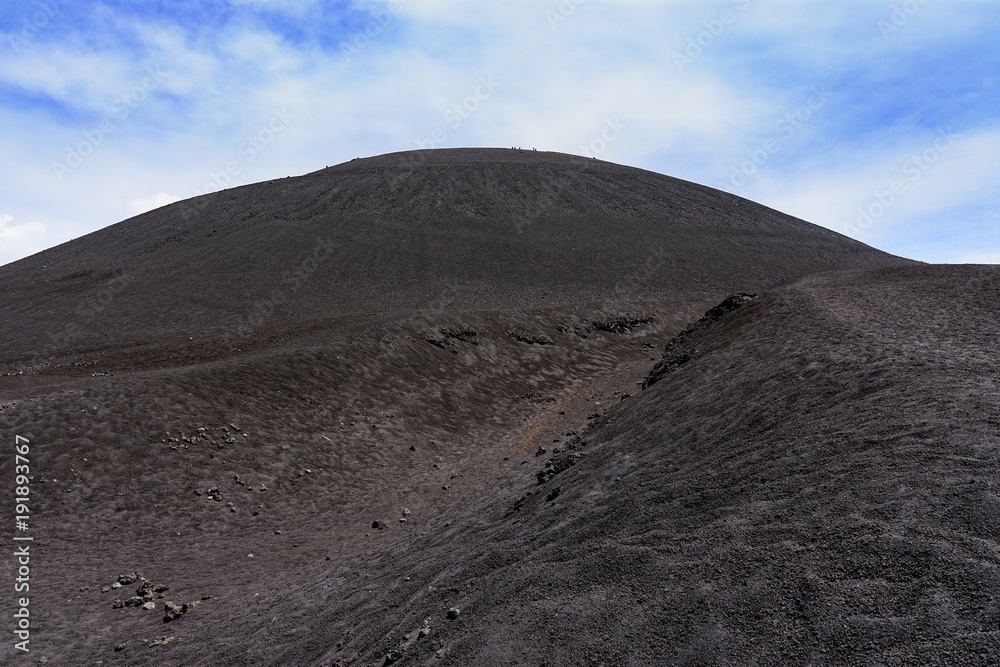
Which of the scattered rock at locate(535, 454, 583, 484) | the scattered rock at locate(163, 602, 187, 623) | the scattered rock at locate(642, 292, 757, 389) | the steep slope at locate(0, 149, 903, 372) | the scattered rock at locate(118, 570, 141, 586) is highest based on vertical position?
the steep slope at locate(0, 149, 903, 372)

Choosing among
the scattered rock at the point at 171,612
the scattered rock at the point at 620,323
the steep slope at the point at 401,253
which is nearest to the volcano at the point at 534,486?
the scattered rock at the point at 171,612

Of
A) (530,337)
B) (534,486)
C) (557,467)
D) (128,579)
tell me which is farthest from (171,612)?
(530,337)

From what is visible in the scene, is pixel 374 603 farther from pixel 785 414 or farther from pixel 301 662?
pixel 785 414

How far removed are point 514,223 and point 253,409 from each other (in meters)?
32.3

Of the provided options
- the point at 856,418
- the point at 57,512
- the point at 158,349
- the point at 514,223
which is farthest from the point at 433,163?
the point at 856,418

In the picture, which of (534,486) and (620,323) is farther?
(620,323)

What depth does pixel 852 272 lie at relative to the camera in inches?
592

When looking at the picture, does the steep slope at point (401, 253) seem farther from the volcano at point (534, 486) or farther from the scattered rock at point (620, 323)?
the scattered rock at point (620, 323)

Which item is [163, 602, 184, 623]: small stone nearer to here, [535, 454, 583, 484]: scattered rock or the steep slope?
[535, 454, 583, 484]: scattered rock

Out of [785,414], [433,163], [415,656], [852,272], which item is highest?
[433,163]

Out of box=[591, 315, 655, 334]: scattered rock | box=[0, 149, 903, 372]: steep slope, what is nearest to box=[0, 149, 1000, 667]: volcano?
box=[591, 315, 655, 334]: scattered rock

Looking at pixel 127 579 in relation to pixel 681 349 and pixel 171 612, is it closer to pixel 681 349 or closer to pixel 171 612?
pixel 171 612

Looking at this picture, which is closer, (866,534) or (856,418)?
(866,534)

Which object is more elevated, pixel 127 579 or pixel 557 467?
pixel 557 467
